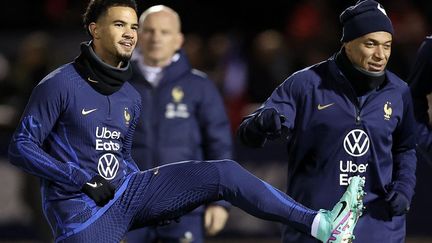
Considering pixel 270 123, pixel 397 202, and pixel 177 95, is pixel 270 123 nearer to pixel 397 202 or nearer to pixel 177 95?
pixel 397 202

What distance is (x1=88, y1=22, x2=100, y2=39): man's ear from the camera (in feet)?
21.5

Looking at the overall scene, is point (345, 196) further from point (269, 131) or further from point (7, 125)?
point (7, 125)

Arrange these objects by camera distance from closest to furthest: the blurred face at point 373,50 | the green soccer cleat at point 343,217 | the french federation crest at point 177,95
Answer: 1. the green soccer cleat at point 343,217
2. the blurred face at point 373,50
3. the french federation crest at point 177,95

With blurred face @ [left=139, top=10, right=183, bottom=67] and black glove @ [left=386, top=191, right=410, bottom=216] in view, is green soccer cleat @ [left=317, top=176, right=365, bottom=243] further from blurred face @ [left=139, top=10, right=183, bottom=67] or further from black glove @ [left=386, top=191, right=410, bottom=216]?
blurred face @ [left=139, top=10, right=183, bottom=67]

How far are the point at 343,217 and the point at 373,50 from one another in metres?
1.11

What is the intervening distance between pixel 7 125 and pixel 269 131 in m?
6.25

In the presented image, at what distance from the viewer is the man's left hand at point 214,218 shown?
8445 millimetres

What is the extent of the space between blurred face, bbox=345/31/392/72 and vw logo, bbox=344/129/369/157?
381mm

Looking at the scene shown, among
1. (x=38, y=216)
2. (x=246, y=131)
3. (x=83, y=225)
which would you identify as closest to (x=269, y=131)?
(x=246, y=131)

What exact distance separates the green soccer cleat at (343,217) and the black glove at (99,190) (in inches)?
45.3

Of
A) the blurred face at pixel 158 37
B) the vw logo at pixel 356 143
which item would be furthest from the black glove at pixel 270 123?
the blurred face at pixel 158 37

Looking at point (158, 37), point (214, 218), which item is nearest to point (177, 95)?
point (158, 37)

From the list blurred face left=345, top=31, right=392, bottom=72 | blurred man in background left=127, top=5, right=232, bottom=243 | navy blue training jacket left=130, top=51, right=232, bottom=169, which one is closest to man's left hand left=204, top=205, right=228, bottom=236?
blurred man in background left=127, top=5, right=232, bottom=243

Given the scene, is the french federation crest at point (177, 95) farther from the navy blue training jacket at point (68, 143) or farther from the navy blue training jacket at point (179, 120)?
the navy blue training jacket at point (68, 143)
